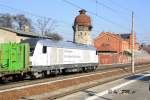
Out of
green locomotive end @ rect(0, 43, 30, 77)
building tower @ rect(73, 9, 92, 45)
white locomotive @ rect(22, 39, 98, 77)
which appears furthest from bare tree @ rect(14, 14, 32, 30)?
green locomotive end @ rect(0, 43, 30, 77)

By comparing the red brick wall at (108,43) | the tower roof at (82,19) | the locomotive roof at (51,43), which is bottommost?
the locomotive roof at (51,43)

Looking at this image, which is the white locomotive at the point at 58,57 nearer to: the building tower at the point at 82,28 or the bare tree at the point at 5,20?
the building tower at the point at 82,28

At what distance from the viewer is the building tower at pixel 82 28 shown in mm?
95188

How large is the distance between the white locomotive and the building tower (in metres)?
47.5

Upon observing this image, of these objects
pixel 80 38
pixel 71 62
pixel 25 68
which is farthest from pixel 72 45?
pixel 80 38

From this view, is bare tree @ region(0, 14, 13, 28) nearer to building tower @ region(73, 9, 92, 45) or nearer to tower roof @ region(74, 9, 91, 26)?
building tower @ region(73, 9, 92, 45)

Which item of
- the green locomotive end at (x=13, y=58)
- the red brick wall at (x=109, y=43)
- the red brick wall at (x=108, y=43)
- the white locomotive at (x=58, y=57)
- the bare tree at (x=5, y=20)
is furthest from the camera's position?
the red brick wall at (x=108, y=43)

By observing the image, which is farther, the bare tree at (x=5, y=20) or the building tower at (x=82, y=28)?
the bare tree at (x=5, y=20)

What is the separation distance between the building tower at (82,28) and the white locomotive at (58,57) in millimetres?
47501

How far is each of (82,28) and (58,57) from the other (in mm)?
61189

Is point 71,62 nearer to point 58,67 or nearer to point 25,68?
point 58,67

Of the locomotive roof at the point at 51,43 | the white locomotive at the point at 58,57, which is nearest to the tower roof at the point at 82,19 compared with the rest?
the white locomotive at the point at 58,57

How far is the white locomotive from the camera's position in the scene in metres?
30.2

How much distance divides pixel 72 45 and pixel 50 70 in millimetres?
7112
